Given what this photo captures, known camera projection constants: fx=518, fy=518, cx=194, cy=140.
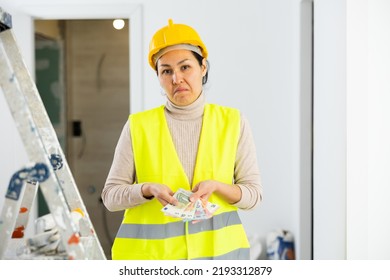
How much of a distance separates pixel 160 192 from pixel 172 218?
14 centimetres

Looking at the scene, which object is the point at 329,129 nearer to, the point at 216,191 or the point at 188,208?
the point at 216,191

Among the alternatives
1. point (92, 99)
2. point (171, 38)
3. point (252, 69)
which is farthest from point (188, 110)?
point (92, 99)

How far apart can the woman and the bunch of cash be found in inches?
2.4

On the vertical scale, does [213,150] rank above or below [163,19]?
below

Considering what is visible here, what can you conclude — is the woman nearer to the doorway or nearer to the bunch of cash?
the bunch of cash

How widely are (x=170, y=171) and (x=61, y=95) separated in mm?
1971

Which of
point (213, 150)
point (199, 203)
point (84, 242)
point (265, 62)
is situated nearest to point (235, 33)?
point (265, 62)

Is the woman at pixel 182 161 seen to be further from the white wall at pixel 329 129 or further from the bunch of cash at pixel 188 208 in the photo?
the white wall at pixel 329 129

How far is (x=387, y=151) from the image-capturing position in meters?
1.61

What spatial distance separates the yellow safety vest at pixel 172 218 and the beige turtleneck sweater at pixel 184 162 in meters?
0.02

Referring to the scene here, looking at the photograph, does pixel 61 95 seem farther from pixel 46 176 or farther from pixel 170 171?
pixel 46 176

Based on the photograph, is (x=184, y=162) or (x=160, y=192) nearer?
(x=160, y=192)

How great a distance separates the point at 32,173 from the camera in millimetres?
921
